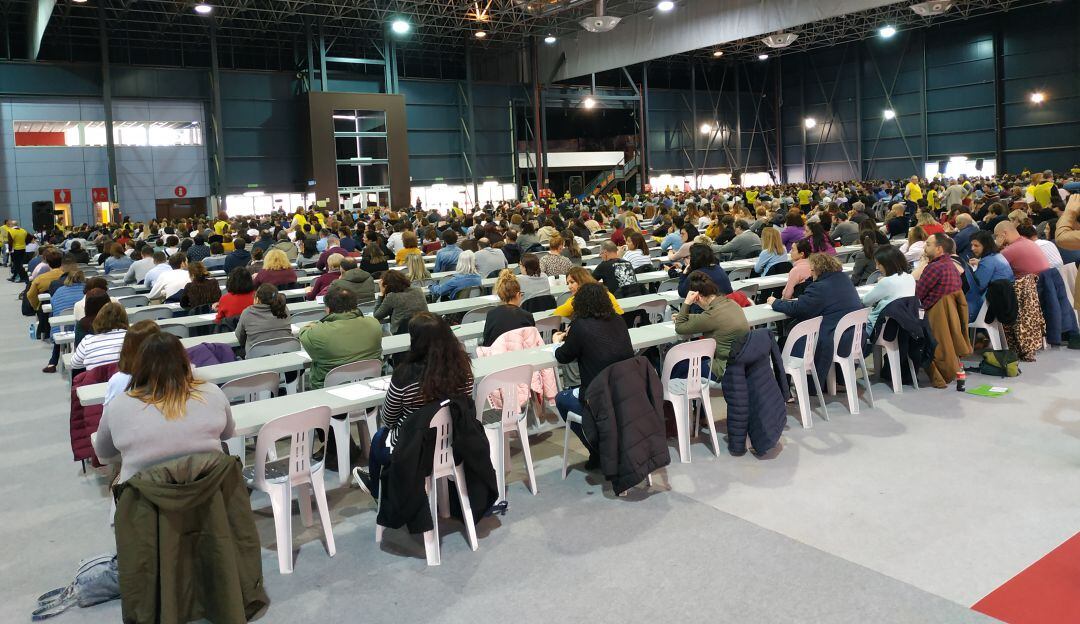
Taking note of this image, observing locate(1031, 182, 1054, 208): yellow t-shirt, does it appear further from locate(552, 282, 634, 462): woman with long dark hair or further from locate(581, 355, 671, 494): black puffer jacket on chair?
locate(581, 355, 671, 494): black puffer jacket on chair

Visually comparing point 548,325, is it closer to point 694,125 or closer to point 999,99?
point 999,99

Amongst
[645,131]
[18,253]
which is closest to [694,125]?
[645,131]

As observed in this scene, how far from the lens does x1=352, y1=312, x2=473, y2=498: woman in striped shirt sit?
12.1 feet

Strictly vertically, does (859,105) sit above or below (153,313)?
above

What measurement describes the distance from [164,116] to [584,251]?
18977 millimetres

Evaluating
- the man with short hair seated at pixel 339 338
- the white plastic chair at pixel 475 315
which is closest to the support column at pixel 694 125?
the white plastic chair at pixel 475 315

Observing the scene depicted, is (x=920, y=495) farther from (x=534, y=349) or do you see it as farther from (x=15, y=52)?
(x=15, y=52)

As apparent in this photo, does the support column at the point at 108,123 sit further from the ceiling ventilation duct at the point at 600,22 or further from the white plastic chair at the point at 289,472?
the white plastic chair at the point at 289,472

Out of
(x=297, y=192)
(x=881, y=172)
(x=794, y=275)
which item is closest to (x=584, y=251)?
(x=794, y=275)

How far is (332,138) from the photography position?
26.3m

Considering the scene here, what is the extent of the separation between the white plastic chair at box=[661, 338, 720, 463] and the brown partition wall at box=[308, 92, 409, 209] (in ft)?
73.6

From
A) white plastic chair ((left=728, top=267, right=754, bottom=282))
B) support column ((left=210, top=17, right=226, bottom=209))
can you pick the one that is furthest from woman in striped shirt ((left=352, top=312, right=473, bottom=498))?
support column ((left=210, top=17, right=226, bottom=209))

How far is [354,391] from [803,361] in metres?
2.87

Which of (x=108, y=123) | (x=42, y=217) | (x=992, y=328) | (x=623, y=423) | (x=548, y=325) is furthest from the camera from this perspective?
(x=108, y=123)
